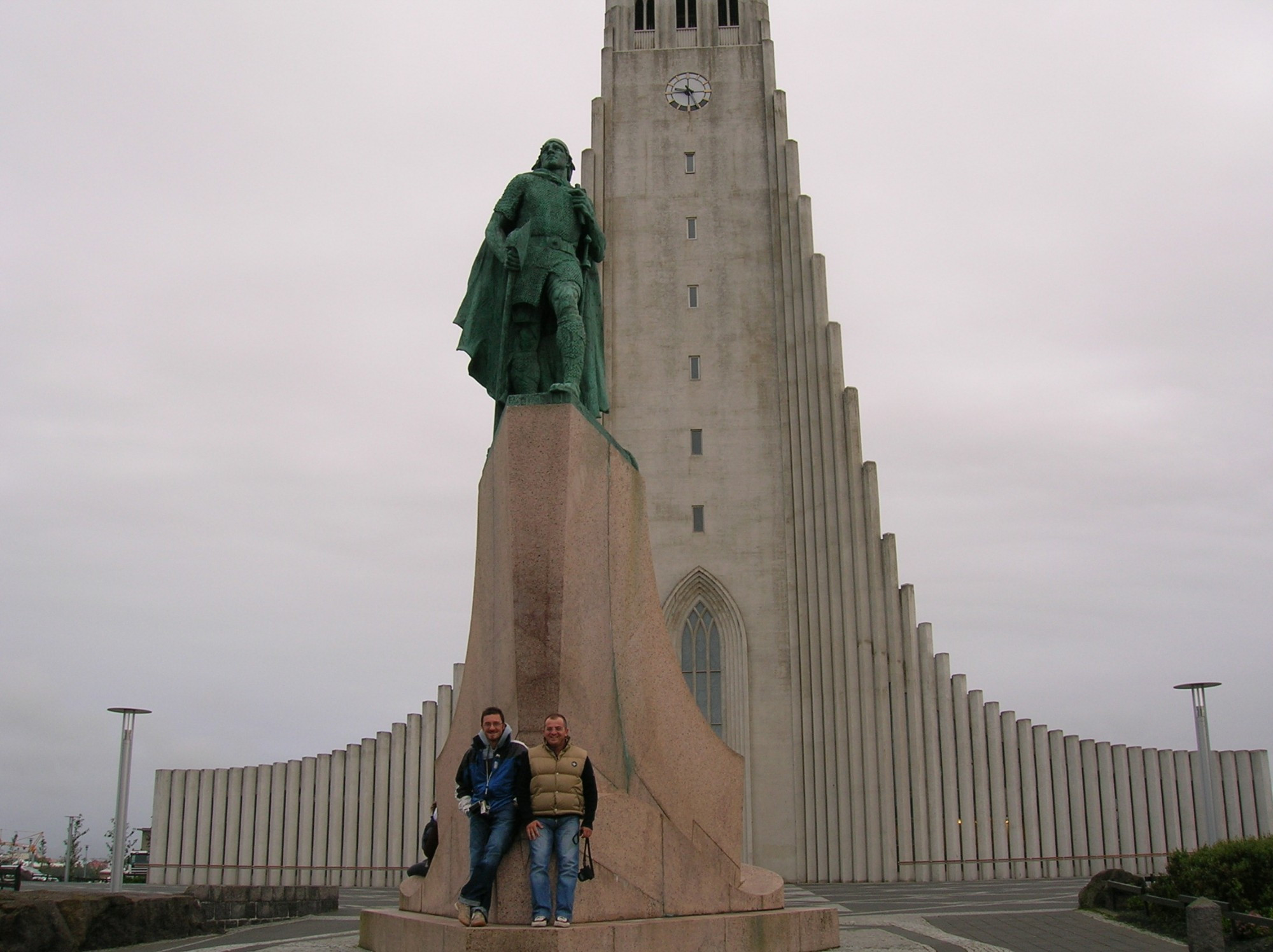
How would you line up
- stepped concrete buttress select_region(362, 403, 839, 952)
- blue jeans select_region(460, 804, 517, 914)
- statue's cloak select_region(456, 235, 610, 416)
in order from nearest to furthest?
1. blue jeans select_region(460, 804, 517, 914)
2. stepped concrete buttress select_region(362, 403, 839, 952)
3. statue's cloak select_region(456, 235, 610, 416)

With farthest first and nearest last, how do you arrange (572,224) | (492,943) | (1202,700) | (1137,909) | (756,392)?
(756,392), (1202,700), (1137,909), (572,224), (492,943)

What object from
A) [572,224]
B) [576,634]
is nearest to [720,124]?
[572,224]

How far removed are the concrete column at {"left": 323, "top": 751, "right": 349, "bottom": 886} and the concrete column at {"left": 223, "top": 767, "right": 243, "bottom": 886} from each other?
2.25 metres

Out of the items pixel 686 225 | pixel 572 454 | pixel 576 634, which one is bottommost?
pixel 576 634

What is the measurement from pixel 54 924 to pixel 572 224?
6.98 m

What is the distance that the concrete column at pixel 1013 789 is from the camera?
26688 mm

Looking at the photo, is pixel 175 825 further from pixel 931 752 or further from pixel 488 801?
pixel 488 801

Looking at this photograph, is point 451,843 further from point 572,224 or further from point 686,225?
point 686,225

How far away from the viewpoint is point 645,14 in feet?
113

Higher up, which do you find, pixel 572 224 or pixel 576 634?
pixel 572 224

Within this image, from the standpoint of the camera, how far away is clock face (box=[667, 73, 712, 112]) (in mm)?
32969

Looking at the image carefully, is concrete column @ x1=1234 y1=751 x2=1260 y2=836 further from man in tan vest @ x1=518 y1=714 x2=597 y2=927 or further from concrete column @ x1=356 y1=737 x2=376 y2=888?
man in tan vest @ x1=518 y1=714 x2=597 y2=927

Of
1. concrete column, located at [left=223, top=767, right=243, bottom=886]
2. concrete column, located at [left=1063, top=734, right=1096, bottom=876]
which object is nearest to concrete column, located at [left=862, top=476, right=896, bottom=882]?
concrete column, located at [left=1063, top=734, right=1096, bottom=876]

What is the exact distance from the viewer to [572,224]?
9453mm
